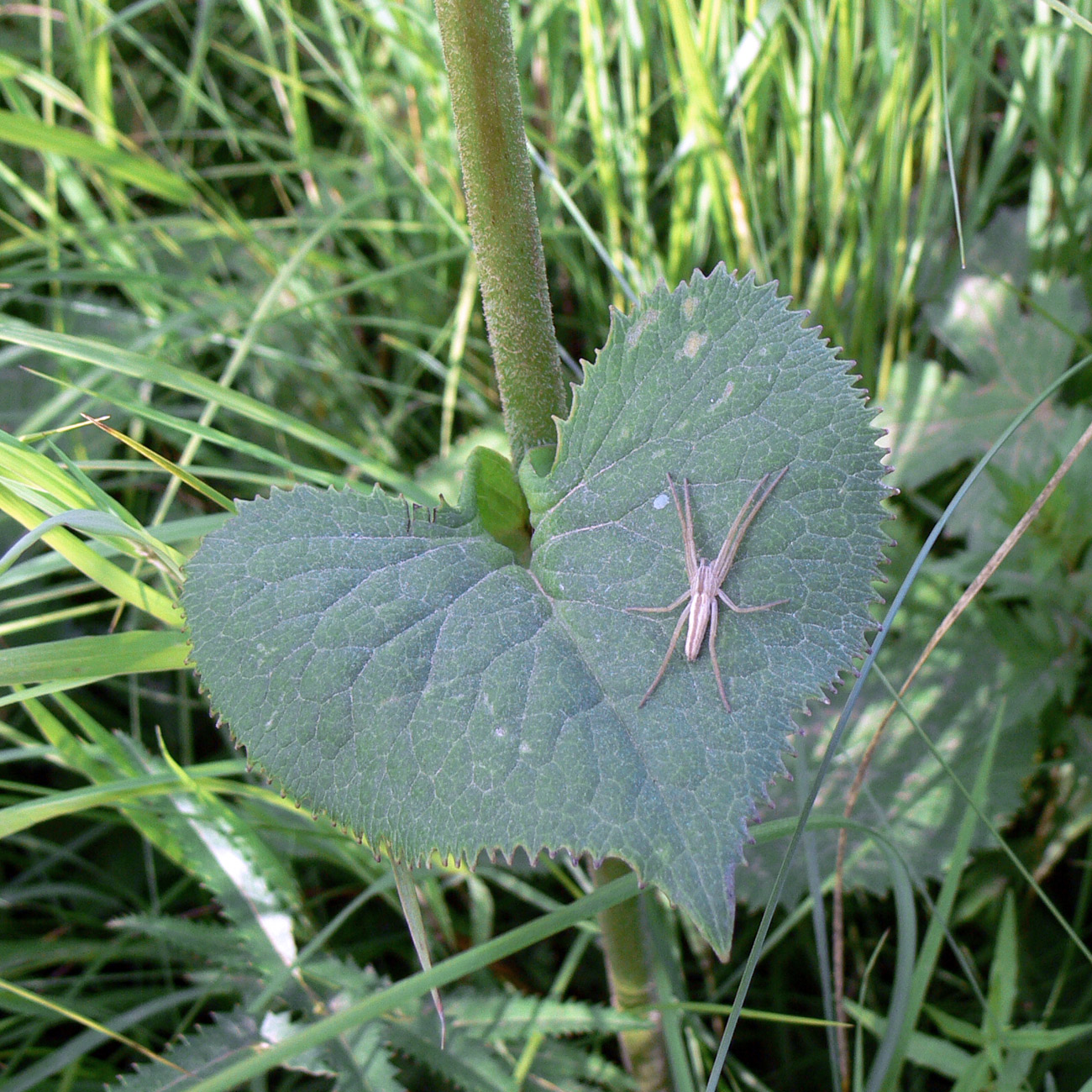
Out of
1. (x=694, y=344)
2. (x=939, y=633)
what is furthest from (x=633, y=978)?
(x=694, y=344)

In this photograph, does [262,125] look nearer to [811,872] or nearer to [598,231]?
[598,231]

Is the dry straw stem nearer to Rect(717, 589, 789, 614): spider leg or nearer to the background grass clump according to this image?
the background grass clump

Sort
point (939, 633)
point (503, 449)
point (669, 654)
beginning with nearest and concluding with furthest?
point (669, 654) → point (939, 633) → point (503, 449)

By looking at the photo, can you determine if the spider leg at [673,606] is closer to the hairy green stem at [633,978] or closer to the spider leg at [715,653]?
the spider leg at [715,653]

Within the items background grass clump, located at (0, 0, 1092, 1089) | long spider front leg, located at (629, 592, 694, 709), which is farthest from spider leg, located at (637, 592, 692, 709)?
background grass clump, located at (0, 0, 1092, 1089)

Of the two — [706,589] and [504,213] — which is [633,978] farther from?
[504,213]

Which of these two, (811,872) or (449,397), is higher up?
(449,397)

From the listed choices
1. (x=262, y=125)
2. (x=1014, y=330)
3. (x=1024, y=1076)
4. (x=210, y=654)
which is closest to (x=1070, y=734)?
(x=1024, y=1076)
